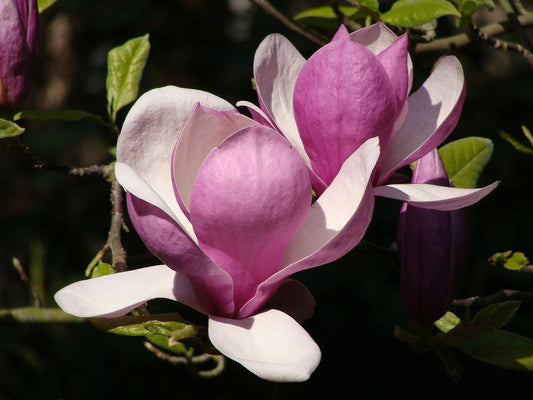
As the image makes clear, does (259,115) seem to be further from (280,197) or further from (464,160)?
(464,160)

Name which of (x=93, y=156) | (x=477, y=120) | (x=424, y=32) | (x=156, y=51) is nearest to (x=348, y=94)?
(x=424, y=32)

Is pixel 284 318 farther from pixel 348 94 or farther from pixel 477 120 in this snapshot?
pixel 477 120

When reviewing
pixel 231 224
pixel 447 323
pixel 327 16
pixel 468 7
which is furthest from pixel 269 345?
pixel 327 16

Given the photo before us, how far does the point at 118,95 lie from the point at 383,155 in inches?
18.5

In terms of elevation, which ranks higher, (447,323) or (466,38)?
(466,38)

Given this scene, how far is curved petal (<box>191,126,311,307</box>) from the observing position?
54 cm

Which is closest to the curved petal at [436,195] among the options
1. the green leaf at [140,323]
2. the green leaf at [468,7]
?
the green leaf at [140,323]

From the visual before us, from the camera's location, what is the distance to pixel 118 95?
1000 millimetres

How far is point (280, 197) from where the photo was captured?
55 cm

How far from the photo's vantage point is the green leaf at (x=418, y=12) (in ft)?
2.78

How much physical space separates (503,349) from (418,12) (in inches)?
16.3

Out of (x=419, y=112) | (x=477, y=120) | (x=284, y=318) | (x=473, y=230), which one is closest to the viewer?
(x=284, y=318)

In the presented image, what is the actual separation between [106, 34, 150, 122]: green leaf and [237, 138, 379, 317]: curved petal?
477mm

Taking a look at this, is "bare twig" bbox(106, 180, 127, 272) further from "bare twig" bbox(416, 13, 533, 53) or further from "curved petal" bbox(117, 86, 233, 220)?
"bare twig" bbox(416, 13, 533, 53)
